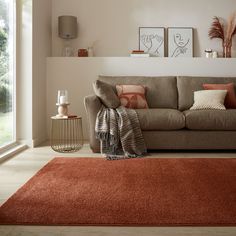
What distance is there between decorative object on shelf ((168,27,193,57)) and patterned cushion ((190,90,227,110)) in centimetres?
111

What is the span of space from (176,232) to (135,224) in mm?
202

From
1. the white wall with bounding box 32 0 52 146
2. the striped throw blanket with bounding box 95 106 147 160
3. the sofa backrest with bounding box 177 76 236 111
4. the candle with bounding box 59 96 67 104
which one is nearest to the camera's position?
the striped throw blanket with bounding box 95 106 147 160

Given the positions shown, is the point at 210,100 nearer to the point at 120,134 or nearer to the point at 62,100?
the point at 120,134

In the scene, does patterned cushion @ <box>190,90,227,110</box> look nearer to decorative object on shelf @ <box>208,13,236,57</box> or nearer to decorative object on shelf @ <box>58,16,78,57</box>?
decorative object on shelf @ <box>208,13,236,57</box>

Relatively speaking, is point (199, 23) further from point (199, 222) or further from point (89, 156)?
point (199, 222)

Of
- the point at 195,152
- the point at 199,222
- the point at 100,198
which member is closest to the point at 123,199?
the point at 100,198

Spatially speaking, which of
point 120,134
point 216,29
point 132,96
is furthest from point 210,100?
point 216,29

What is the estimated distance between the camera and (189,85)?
450cm

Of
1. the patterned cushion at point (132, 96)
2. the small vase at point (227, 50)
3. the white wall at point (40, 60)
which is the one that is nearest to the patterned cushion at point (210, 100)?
the patterned cushion at point (132, 96)

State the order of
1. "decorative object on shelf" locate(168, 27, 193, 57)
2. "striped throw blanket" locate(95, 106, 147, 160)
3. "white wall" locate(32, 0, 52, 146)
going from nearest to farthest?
"striped throw blanket" locate(95, 106, 147, 160) < "white wall" locate(32, 0, 52, 146) < "decorative object on shelf" locate(168, 27, 193, 57)

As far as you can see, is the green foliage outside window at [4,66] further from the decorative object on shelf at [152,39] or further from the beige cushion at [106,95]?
the decorative object on shelf at [152,39]

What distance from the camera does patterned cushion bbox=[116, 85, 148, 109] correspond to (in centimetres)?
413

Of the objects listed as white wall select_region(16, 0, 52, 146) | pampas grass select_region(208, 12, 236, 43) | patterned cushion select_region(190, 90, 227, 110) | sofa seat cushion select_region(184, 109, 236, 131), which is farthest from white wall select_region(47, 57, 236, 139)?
sofa seat cushion select_region(184, 109, 236, 131)

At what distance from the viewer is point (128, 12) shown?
17.0 feet
